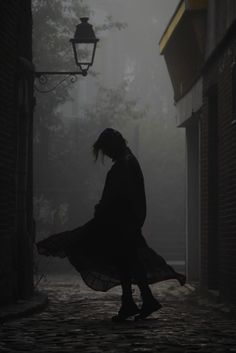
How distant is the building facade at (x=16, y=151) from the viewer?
1058 centimetres

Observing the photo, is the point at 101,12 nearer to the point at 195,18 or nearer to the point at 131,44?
the point at 131,44

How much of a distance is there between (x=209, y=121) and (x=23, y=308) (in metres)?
4.60

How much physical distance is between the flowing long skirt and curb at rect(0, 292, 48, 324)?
966 mm

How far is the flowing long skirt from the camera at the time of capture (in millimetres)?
8680

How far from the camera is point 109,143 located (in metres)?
8.64

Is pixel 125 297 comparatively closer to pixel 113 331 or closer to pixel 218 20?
pixel 113 331

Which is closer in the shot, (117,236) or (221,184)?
(117,236)

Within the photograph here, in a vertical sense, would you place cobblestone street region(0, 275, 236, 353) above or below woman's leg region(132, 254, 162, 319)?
below

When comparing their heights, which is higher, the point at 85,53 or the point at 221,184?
the point at 85,53

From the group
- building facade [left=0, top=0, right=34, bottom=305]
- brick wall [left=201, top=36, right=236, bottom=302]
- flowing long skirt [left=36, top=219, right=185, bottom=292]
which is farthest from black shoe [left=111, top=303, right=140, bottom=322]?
brick wall [left=201, top=36, right=236, bottom=302]

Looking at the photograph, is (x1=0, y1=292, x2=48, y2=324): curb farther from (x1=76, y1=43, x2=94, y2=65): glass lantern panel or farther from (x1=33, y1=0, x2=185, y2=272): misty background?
(x1=33, y1=0, x2=185, y2=272): misty background

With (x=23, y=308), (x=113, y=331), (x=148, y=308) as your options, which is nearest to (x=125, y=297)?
(x=148, y=308)

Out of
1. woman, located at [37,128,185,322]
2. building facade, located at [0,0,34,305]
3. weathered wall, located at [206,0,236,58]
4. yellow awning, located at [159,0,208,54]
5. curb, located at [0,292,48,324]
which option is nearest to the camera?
woman, located at [37,128,185,322]

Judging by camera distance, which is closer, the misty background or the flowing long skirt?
the flowing long skirt
